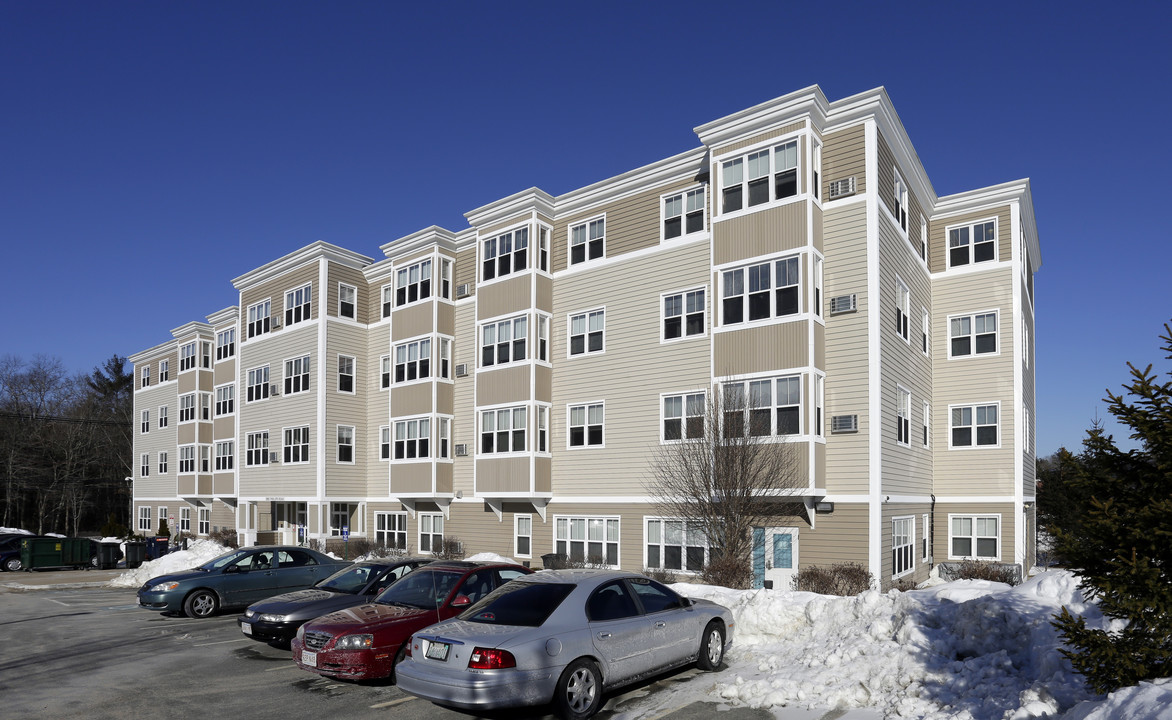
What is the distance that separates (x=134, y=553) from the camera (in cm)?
3416

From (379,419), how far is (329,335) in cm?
423

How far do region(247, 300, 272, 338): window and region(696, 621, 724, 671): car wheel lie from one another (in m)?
32.6

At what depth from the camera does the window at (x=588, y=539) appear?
25.1 m

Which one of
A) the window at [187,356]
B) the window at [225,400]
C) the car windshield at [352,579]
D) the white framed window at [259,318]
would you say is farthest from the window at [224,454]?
the car windshield at [352,579]

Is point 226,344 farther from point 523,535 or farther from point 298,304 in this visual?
point 523,535

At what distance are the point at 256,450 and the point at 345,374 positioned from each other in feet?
23.4

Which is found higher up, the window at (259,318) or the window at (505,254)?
the window at (505,254)

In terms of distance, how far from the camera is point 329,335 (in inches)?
1379

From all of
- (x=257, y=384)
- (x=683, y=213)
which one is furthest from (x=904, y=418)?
(x=257, y=384)

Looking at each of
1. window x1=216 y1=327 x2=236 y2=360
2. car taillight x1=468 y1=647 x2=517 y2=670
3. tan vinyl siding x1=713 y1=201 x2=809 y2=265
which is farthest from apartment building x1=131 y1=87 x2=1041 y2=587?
car taillight x1=468 y1=647 x2=517 y2=670

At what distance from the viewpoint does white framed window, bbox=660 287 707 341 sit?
2380cm

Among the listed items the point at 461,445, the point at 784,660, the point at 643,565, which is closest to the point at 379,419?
the point at 461,445

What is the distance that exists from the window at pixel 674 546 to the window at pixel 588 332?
607cm

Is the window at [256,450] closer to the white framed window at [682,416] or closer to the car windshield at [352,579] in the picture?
the white framed window at [682,416]
